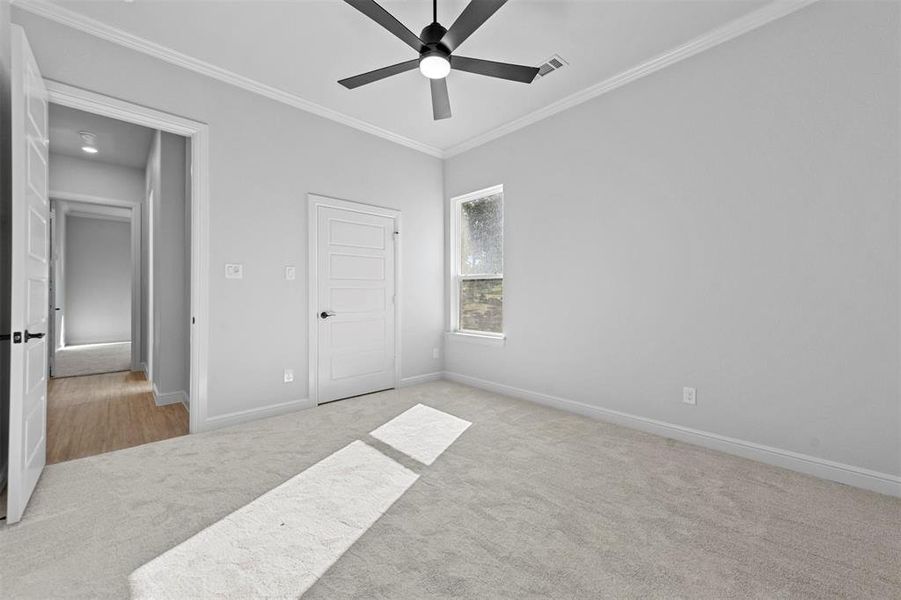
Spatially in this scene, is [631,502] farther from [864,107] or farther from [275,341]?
[275,341]

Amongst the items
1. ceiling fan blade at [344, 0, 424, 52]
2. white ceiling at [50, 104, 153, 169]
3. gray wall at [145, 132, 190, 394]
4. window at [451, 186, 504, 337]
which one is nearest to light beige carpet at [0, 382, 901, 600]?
gray wall at [145, 132, 190, 394]

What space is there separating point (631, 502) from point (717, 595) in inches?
25.3

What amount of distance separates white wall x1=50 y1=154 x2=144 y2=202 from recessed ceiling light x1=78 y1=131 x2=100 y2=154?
41 cm

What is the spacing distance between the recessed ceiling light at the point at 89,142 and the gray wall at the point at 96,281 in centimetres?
431

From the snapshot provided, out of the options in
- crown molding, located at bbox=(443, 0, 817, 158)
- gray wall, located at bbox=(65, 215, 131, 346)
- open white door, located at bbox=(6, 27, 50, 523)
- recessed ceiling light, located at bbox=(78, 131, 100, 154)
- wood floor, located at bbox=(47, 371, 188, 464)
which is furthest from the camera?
gray wall, located at bbox=(65, 215, 131, 346)

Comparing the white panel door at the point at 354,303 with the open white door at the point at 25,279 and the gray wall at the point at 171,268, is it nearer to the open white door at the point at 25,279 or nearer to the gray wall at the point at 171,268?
the gray wall at the point at 171,268

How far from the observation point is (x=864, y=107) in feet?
7.24

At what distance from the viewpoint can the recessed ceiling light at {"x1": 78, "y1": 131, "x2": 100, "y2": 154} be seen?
4.23 metres

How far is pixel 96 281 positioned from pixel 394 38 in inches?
347

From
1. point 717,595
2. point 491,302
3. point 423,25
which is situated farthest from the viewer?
point 491,302

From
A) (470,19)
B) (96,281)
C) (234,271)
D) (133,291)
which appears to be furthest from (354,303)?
(96,281)

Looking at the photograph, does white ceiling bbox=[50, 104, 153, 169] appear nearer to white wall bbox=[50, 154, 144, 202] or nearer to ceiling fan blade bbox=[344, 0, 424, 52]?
white wall bbox=[50, 154, 144, 202]

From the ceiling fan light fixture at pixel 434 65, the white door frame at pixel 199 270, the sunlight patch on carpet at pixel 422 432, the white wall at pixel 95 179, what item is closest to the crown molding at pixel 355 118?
the white door frame at pixel 199 270

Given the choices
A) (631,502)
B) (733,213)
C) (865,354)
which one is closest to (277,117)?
(733,213)
